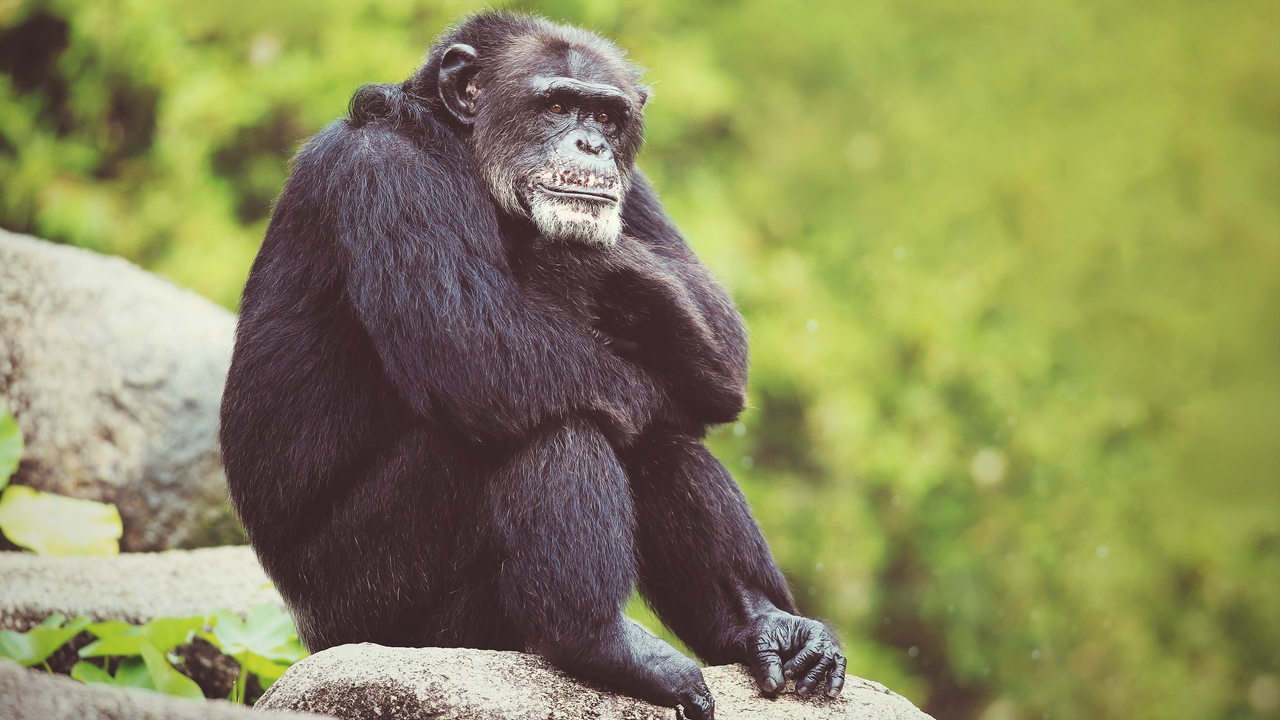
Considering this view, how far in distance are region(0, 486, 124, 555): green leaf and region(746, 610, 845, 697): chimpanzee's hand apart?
3.05 m

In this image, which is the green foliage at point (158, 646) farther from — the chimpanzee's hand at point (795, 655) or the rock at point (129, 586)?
the chimpanzee's hand at point (795, 655)

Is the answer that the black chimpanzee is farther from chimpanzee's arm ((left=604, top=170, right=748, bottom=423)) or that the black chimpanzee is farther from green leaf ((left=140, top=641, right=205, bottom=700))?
green leaf ((left=140, top=641, right=205, bottom=700))

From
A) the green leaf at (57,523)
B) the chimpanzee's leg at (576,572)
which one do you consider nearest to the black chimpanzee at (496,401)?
the chimpanzee's leg at (576,572)

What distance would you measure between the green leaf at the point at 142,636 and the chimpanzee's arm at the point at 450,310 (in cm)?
140

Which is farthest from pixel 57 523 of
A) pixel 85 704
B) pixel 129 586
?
pixel 85 704

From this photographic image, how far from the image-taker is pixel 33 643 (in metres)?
4.05

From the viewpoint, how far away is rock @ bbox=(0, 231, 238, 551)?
5469 mm

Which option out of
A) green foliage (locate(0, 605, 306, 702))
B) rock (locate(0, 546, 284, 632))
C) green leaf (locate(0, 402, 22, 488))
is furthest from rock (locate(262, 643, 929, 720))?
green leaf (locate(0, 402, 22, 488))

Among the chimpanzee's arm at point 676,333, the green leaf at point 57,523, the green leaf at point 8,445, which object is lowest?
the green leaf at point 57,523

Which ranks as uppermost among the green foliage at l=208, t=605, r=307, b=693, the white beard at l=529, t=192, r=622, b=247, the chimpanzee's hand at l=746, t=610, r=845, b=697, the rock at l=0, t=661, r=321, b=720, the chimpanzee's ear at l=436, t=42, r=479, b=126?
the chimpanzee's ear at l=436, t=42, r=479, b=126

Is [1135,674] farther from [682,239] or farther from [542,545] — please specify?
[542,545]

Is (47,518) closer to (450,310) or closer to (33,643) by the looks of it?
(33,643)

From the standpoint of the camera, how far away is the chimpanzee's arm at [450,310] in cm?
331

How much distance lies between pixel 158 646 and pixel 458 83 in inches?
80.9
